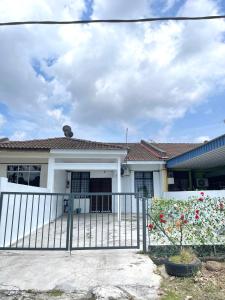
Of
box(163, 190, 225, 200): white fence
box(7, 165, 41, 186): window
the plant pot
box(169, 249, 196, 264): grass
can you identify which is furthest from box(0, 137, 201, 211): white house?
the plant pot

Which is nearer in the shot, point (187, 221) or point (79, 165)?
point (187, 221)

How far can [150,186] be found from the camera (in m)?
16.6

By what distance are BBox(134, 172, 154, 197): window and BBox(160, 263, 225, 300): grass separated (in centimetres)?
1176

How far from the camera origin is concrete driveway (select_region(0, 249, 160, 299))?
3971 mm

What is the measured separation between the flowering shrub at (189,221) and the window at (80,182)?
10.7 m

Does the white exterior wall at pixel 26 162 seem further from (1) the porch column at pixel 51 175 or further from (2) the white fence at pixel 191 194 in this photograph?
(2) the white fence at pixel 191 194

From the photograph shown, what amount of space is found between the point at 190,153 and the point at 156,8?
846 cm

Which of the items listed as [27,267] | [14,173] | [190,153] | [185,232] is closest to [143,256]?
[185,232]

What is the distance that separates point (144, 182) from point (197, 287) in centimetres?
1258

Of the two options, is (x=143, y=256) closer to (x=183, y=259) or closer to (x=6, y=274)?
(x=183, y=259)

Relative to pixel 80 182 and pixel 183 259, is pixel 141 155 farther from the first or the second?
pixel 183 259

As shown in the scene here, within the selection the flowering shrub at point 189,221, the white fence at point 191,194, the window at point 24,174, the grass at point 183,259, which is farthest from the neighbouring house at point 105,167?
the grass at point 183,259

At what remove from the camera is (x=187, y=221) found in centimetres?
559

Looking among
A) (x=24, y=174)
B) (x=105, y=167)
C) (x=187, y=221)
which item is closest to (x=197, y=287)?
(x=187, y=221)
